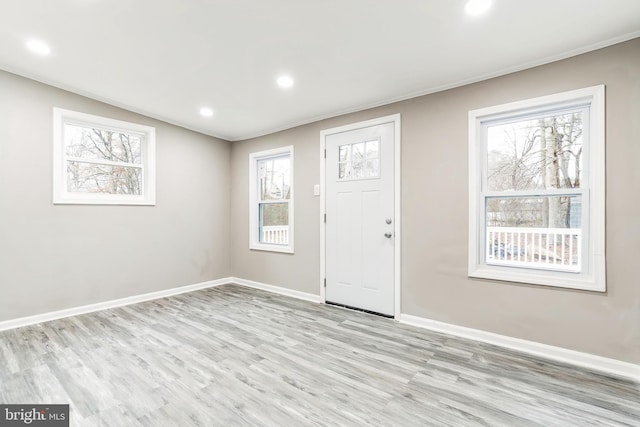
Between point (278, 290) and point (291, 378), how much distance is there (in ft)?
7.56

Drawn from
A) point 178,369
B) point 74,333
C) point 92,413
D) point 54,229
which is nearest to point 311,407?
point 178,369

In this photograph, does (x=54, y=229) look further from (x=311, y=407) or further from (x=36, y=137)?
(x=311, y=407)

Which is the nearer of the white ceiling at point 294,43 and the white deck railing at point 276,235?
the white ceiling at point 294,43

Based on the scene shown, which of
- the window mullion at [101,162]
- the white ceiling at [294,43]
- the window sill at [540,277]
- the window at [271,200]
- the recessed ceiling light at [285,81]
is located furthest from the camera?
the window at [271,200]

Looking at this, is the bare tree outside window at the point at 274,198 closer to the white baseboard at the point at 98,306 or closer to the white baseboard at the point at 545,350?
the white baseboard at the point at 98,306

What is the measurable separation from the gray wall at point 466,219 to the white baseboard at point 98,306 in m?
1.62

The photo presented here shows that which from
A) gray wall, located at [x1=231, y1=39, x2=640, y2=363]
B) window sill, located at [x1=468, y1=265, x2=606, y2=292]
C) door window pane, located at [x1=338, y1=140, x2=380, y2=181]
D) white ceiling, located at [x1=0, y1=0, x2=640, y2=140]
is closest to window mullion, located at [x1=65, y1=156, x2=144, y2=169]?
white ceiling, located at [x1=0, y1=0, x2=640, y2=140]

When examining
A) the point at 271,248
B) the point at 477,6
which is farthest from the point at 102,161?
the point at 477,6

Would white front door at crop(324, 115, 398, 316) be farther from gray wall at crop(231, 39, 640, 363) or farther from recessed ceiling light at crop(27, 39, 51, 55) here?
recessed ceiling light at crop(27, 39, 51, 55)

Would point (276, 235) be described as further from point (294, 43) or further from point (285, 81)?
point (294, 43)

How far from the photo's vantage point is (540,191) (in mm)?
2529

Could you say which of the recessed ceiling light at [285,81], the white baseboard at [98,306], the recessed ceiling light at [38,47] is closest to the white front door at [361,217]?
the recessed ceiling light at [285,81]

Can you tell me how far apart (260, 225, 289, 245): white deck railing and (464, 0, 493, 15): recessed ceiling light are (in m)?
3.26

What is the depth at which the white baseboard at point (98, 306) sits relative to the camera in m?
2.99
